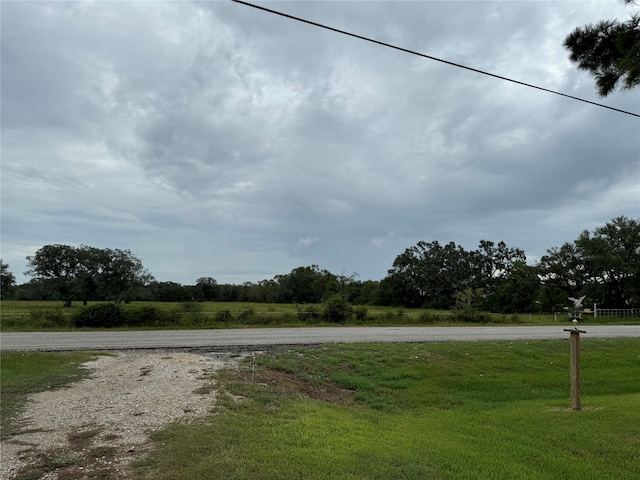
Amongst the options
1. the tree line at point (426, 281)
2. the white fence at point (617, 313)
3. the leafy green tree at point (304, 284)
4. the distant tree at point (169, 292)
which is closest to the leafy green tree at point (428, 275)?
the tree line at point (426, 281)

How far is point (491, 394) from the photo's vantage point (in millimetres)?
10266

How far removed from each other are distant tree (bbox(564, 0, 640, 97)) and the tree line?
22.1 metres

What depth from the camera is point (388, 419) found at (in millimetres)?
7551

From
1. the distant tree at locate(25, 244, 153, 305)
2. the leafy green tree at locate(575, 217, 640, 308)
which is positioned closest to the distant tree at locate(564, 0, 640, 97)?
the distant tree at locate(25, 244, 153, 305)

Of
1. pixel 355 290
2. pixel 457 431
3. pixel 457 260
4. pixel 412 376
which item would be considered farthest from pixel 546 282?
pixel 457 431

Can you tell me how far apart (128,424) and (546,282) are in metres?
63.9

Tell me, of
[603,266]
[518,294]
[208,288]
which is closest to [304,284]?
[208,288]

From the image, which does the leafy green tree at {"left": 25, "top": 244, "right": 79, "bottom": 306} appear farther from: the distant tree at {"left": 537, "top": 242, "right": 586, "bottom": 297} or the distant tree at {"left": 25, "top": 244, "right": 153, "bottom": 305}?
the distant tree at {"left": 537, "top": 242, "right": 586, "bottom": 297}

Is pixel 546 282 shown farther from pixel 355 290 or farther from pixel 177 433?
pixel 177 433

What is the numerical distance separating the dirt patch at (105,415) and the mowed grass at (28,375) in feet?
0.72

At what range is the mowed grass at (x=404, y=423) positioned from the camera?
4.66 meters

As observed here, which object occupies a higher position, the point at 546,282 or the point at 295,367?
the point at 546,282

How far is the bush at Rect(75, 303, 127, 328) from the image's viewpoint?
70.0 feet

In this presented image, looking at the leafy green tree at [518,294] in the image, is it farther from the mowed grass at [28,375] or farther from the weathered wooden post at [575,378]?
the mowed grass at [28,375]
